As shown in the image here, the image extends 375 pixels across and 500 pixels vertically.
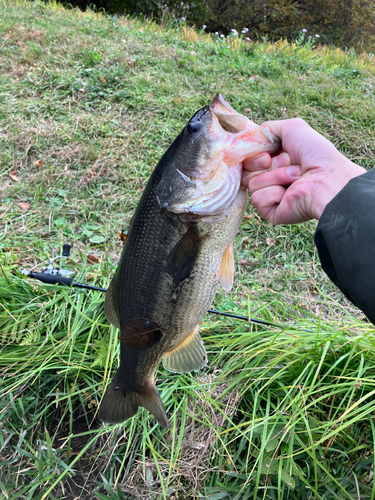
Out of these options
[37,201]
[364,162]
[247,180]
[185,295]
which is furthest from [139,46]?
[185,295]

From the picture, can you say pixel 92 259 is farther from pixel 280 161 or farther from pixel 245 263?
pixel 280 161

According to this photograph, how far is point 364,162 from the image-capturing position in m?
4.17

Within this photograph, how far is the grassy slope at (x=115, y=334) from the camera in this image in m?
1.92

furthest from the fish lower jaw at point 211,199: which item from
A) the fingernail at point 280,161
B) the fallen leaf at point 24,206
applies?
the fallen leaf at point 24,206

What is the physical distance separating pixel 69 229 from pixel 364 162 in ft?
12.0

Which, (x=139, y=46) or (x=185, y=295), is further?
(x=139, y=46)

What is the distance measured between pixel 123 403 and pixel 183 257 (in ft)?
2.53

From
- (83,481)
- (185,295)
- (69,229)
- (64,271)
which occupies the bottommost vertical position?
(83,481)

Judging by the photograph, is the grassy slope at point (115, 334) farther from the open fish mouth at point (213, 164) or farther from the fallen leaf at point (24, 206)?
the open fish mouth at point (213, 164)

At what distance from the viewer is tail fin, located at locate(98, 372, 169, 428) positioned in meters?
1.58

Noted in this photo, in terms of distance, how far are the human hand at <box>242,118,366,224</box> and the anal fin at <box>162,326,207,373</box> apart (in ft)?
2.57

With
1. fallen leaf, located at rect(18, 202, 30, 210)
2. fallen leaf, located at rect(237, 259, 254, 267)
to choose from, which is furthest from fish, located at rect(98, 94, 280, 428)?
fallen leaf, located at rect(18, 202, 30, 210)

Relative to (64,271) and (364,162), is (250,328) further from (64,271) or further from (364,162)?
(364,162)

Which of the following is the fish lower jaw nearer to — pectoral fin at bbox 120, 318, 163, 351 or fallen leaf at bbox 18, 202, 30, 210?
pectoral fin at bbox 120, 318, 163, 351
